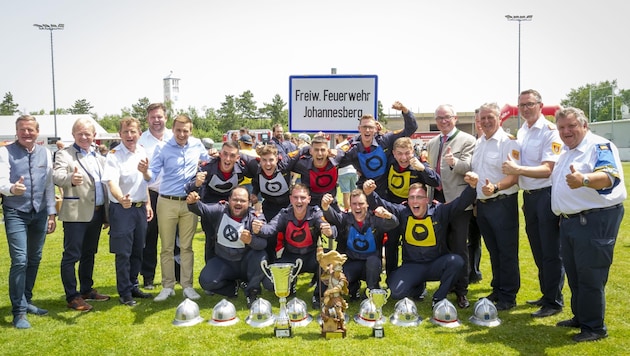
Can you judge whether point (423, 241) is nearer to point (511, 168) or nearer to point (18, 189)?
point (511, 168)

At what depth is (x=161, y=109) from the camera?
21.5 ft

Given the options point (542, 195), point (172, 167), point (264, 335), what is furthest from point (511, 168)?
point (172, 167)

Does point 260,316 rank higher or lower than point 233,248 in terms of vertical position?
lower

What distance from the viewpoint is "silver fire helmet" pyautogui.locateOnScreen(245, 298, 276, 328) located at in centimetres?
505

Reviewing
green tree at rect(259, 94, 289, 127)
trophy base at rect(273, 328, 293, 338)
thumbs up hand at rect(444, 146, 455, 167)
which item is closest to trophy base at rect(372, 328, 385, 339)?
trophy base at rect(273, 328, 293, 338)

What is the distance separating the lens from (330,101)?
6.45 meters

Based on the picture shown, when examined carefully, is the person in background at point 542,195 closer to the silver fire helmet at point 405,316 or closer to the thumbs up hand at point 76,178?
the silver fire helmet at point 405,316

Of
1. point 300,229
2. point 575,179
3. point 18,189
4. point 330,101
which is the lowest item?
point 300,229

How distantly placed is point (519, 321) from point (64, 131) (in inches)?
2398

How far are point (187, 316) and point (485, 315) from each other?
123 inches

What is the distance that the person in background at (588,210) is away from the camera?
420 cm

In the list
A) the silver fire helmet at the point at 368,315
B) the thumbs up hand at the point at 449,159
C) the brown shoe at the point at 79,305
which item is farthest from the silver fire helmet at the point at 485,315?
the brown shoe at the point at 79,305

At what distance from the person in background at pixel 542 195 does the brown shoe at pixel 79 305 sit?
4.99 m

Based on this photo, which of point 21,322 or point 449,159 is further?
point 449,159
